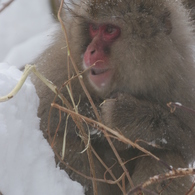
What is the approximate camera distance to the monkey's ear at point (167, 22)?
313 centimetres

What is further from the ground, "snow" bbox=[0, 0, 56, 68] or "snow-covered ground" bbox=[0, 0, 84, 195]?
"snow-covered ground" bbox=[0, 0, 84, 195]

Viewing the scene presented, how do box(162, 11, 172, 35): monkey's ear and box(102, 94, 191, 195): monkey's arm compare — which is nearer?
box(102, 94, 191, 195): monkey's arm

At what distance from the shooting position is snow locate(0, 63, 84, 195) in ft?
6.83

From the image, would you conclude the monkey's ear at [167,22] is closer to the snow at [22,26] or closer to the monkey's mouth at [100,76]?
the monkey's mouth at [100,76]

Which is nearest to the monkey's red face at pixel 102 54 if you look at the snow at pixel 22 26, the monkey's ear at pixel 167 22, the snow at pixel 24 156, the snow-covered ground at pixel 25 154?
the monkey's ear at pixel 167 22

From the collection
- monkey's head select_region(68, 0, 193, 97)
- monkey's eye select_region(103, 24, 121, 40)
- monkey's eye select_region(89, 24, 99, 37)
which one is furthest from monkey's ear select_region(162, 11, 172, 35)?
monkey's eye select_region(89, 24, 99, 37)

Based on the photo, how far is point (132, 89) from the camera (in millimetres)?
3229

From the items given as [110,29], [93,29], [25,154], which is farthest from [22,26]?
[25,154]

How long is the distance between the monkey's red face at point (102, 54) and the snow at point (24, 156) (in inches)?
29.6

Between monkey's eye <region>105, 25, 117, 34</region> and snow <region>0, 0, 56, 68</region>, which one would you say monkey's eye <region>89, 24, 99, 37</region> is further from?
snow <region>0, 0, 56, 68</region>

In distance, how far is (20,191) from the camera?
6.81 feet

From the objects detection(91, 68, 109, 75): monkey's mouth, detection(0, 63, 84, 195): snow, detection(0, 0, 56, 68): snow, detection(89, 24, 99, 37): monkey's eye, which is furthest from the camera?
detection(0, 0, 56, 68): snow

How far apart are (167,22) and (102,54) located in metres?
0.54

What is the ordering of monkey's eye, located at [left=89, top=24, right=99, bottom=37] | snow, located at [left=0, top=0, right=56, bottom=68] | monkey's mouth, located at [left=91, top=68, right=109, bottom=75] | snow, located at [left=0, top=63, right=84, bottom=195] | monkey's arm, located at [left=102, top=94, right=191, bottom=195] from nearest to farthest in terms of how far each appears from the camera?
snow, located at [left=0, top=63, right=84, bottom=195] < monkey's arm, located at [left=102, top=94, right=191, bottom=195] < monkey's mouth, located at [left=91, top=68, right=109, bottom=75] < monkey's eye, located at [left=89, top=24, right=99, bottom=37] < snow, located at [left=0, top=0, right=56, bottom=68]
